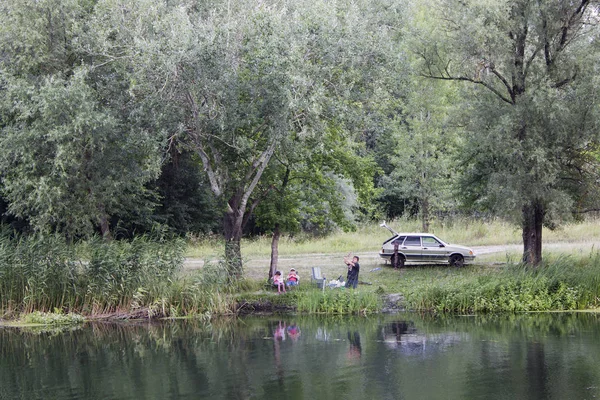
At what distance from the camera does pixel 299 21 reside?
2345 cm

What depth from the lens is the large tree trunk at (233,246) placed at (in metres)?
25.0

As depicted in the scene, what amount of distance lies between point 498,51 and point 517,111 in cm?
211

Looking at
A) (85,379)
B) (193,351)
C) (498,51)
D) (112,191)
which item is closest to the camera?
(85,379)

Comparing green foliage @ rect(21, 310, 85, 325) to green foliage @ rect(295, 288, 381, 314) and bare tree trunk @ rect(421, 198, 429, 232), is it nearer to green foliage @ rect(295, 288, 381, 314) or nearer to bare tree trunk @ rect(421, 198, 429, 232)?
green foliage @ rect(295, 288, 381, 314)

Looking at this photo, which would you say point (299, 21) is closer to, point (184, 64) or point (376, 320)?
point (184, 64)

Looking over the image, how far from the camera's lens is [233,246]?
2550cm

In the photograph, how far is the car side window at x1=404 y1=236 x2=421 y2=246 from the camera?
30.1m

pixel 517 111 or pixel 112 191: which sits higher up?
pixel 517 111

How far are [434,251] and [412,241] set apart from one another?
968mm

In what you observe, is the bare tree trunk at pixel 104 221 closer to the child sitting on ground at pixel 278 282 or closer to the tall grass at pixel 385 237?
the child sitting on ground at pixel 278 282

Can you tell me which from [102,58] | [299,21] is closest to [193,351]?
[299,21]

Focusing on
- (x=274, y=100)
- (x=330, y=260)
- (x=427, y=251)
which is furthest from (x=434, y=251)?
(x=274, y=100)

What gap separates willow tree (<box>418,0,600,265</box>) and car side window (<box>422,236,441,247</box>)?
409cm

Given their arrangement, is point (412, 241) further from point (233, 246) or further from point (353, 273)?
point (233, 246)
